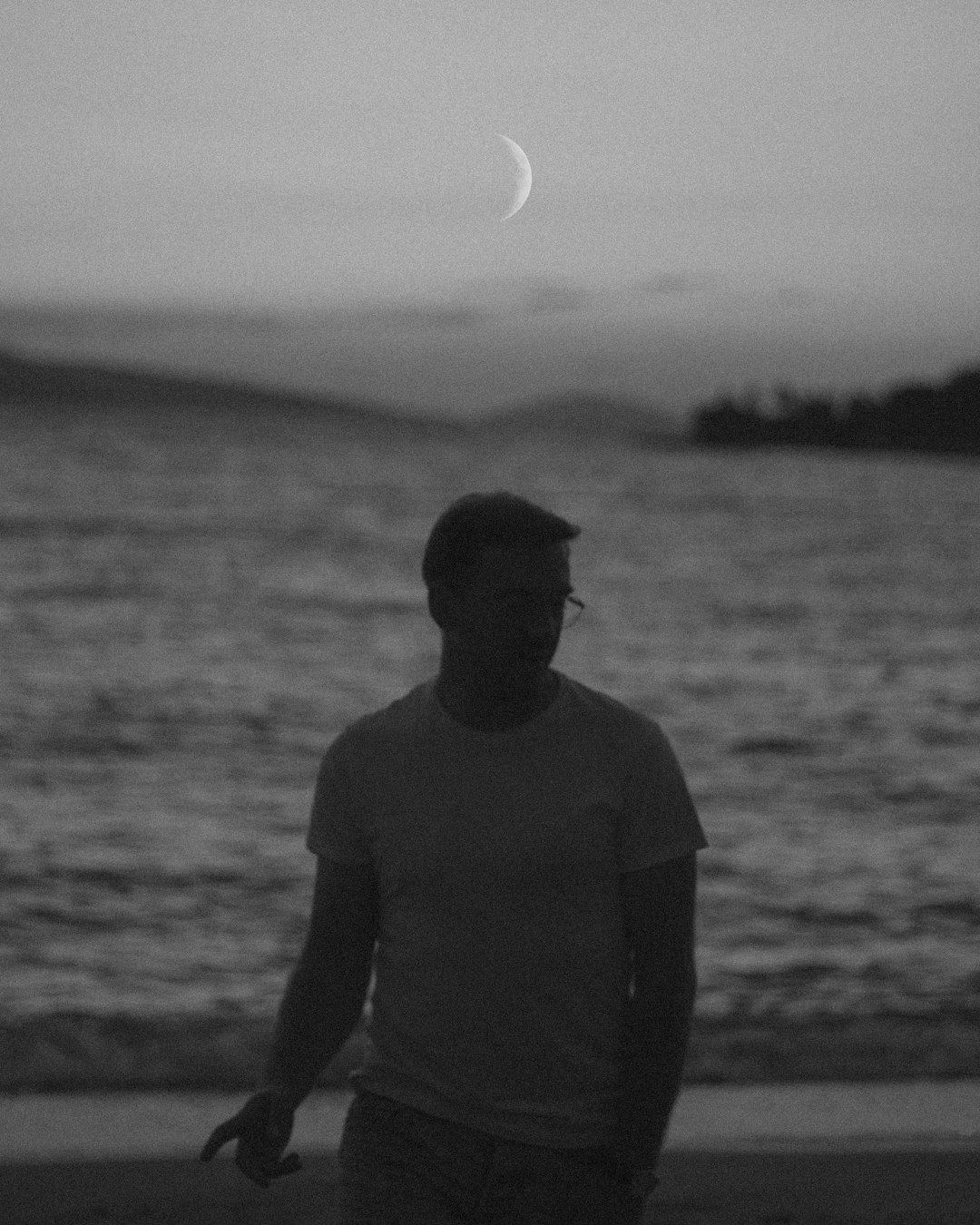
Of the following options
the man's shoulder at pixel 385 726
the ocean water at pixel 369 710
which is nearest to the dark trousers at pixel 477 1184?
the man's shoulder at pixel 385 726

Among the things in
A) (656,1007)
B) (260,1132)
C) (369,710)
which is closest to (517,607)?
(656,1007)

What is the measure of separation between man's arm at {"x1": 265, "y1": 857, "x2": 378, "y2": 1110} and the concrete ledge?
121cm

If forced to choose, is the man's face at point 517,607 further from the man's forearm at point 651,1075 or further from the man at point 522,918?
the man's forearm at point 651,1075

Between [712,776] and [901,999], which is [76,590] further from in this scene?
[901,999]

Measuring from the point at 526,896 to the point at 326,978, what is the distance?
1.13 feet

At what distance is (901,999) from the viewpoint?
392 inches

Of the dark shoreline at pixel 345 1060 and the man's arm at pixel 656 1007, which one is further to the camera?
the dark shoreline at pixel 345 1060

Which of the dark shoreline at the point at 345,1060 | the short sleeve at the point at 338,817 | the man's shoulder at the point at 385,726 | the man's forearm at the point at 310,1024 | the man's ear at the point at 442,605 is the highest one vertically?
the man's ear at the point at 442,605

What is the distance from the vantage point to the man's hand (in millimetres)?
2410

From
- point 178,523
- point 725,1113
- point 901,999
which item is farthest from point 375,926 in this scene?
point 178,523

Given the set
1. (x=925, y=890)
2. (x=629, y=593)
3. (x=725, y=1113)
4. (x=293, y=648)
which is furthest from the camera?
(x=629, y=593)

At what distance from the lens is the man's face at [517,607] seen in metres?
2.32

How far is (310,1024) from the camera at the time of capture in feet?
8.18

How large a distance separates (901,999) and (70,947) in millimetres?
4740
